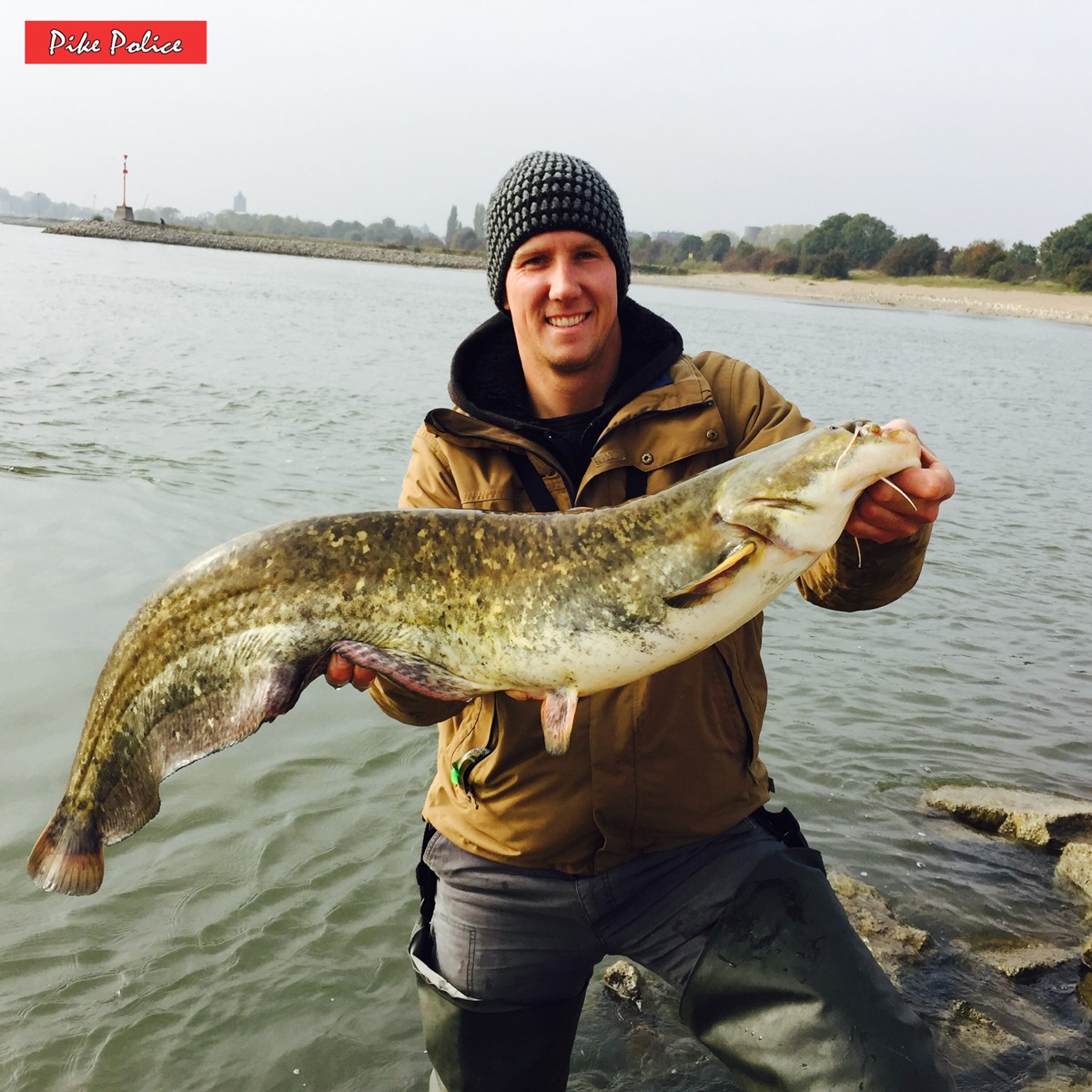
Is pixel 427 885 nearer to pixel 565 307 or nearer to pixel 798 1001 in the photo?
pixel 798 1001

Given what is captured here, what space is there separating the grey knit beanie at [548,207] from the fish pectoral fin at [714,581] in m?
1.74

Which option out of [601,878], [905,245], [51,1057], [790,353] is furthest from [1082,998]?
[905,245]

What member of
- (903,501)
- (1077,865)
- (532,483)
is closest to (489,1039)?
(532,483)

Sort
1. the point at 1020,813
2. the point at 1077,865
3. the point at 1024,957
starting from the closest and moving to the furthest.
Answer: the point at 1024,957
the point at 1077,865
the point at 1020,813

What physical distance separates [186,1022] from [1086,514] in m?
12.6

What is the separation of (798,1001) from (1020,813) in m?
3.08

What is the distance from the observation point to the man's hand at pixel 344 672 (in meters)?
2.88

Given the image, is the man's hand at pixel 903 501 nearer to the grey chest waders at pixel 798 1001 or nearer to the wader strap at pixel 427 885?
the grey chest waders at pixel 798 1001

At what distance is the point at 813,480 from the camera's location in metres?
2.60

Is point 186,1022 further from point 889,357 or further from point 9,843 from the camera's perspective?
point 889,357

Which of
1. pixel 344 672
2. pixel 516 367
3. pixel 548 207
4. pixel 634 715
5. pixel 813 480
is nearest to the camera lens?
pixel 813 480

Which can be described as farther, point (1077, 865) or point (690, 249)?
point (690, 249)

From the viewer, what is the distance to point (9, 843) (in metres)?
4.82

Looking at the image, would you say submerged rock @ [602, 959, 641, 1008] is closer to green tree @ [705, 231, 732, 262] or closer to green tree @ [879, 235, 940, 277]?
green tree @ [879, 235, 940, 277]
